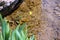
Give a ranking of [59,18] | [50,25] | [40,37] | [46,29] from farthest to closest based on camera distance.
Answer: [59,18] < [50,25] < [46,29] < [40,37]

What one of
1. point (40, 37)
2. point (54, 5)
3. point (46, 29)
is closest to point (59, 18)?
point (54, 5)

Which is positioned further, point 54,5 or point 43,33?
point 54,5

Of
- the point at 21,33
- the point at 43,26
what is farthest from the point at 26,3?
the point at 21,33

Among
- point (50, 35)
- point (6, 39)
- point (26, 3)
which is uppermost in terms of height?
point (26, 3)

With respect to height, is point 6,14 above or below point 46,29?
above

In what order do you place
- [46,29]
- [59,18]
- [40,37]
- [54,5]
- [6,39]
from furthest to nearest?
[54,5]
[59,18]
[46,29]
[40,37]
[6,39]

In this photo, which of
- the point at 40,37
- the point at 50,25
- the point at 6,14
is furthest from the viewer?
the point at 50,25

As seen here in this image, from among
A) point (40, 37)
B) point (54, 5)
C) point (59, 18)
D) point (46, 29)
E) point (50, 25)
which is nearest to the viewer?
point (40, 37)

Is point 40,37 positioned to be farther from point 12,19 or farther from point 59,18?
point 59,18

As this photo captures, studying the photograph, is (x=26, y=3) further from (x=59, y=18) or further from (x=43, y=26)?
(x=59, y=18)
